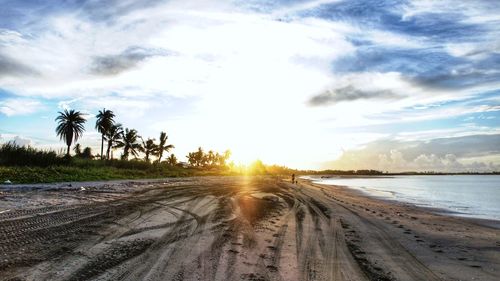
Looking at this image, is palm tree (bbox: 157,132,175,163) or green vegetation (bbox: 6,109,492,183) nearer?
green vegetation (bbox: 6,109,492,183)

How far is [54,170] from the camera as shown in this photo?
116ft

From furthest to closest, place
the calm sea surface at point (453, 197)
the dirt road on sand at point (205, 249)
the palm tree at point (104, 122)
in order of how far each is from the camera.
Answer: the palm tree at point (104, 122), the calm sea surface at point (453, 197), the dirt road on sand at point (205, 249)

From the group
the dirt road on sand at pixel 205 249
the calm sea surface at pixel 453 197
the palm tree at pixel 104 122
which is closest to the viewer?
the dirt road on sand at pixel 205 249

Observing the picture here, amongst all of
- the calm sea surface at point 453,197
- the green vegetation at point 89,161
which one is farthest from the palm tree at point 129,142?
the calm sea surface at point 453,197

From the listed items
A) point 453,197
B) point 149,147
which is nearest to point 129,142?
point 149,147

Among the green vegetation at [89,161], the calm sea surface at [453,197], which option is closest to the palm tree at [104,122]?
the green vegetation at [89,161]

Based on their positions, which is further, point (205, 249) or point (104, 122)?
point (104, 122)

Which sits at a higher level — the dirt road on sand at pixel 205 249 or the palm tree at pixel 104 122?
the palm tree at pixel 104 122

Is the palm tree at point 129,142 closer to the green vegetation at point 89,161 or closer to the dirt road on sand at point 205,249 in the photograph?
the green vegetation at point 89,161

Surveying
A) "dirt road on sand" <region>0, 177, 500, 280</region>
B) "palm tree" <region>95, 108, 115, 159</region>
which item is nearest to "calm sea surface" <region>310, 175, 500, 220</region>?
"dirt road on sand" <region>0, 177, 500, 280</region>

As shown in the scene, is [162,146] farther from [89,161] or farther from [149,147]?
[89,161]

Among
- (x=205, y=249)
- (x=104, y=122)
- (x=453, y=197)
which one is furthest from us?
(x=104, y=122)

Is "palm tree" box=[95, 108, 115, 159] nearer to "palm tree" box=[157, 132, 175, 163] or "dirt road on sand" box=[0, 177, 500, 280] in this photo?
"palm tree" box=[157, 132, 175, 163]

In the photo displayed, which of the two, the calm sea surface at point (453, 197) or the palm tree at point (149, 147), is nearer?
the calm sea surface at point (453, 197)
